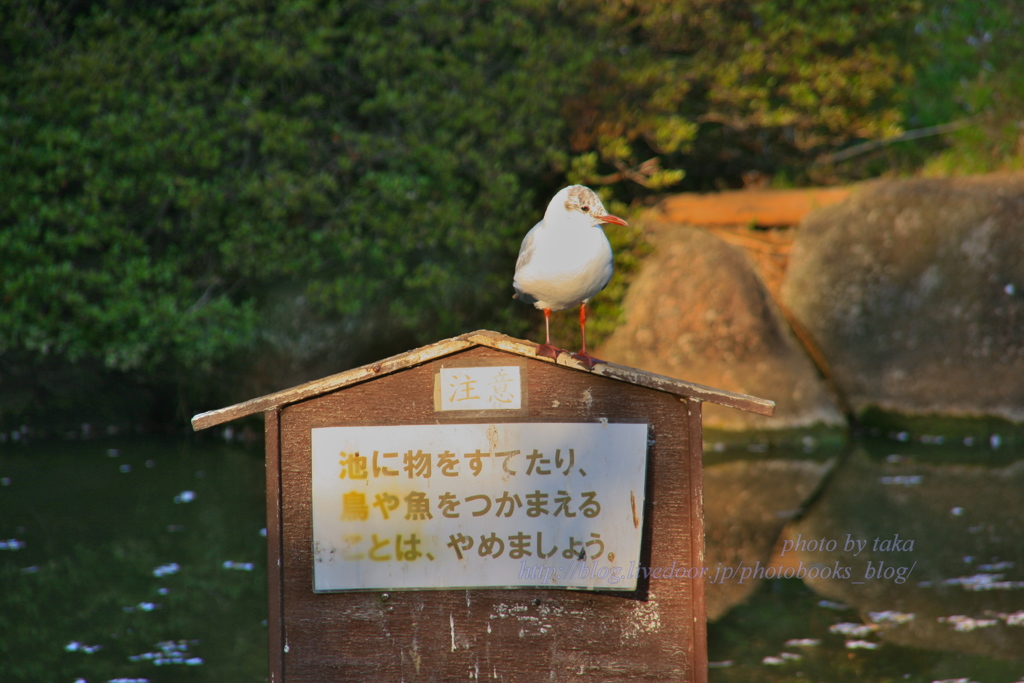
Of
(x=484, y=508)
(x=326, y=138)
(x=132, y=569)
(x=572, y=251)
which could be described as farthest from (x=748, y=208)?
(x=484, y=508)

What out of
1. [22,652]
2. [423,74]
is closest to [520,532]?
[22,652]

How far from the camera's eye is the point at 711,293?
989cm

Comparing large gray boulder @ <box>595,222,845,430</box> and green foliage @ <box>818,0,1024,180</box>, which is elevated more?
green foliage @ <box>818,0,1024,180</box>

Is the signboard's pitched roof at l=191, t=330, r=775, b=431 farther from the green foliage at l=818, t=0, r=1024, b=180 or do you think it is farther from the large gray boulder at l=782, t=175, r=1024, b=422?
the green foliage at l=818, t=0, r=1024, b=180

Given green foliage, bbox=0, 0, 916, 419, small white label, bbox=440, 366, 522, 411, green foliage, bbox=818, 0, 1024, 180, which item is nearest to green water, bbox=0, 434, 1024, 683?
green foliage, bbox=0, 0, 916, 419

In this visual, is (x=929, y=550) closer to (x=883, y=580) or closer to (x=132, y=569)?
(x=883, y=580)

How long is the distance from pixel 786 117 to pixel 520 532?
29.3ft

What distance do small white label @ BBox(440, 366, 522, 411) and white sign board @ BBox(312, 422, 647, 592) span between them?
2.6 inches

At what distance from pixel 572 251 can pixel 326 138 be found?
23.6 feet

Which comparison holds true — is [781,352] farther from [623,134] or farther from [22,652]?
[22,652]

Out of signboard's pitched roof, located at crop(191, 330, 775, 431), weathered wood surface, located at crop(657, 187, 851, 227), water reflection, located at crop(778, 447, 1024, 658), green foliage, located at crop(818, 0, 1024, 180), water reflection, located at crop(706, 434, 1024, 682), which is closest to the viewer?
signboard's pitched roof, located at crop(191, 330, 775, 431)

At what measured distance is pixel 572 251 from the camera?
9.27 feet

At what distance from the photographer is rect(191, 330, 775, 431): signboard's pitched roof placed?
8.95 feet

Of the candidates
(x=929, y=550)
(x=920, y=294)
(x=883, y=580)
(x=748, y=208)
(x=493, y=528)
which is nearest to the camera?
(x=493, y=528)
